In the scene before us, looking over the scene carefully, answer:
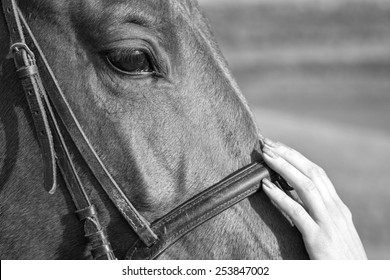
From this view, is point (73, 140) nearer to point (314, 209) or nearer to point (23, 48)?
point (23, 48)

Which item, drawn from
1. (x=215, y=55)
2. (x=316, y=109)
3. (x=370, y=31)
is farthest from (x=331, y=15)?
(x=215, y=55)

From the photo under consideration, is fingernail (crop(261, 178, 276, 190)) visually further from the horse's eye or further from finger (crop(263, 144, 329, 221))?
the horse's eye

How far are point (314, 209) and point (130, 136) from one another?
2.67ft

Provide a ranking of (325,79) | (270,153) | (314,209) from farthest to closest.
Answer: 1. (325,79)
2. (270,153)
3. (314,209)

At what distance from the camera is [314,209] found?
299cm

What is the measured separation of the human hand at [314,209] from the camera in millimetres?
2986

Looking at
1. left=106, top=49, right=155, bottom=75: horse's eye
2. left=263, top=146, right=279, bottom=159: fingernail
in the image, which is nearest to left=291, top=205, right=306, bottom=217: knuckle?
left=263, top=146, right=279, bottom=159: fingernail

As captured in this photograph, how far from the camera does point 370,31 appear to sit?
28.5m

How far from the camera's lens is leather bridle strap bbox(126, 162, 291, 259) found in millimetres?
3004

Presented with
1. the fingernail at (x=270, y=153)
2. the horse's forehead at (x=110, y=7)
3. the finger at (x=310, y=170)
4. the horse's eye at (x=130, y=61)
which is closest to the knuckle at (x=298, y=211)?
the finger at (x=310, y=170)

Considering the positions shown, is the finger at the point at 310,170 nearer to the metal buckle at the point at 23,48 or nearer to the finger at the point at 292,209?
the finger at the point at 292,209

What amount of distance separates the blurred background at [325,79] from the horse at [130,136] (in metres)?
8.65

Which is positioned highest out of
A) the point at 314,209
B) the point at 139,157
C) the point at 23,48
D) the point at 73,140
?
the point at 23,48

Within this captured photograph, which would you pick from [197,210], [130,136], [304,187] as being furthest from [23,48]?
[304,187]
